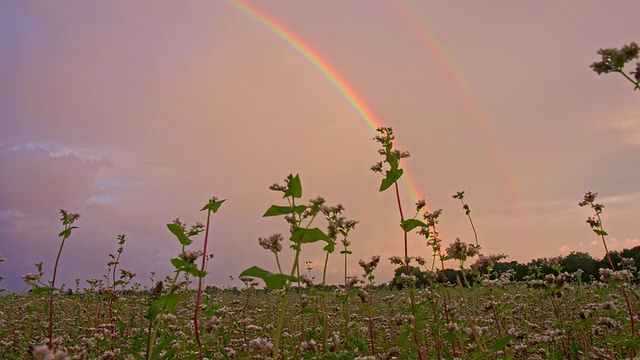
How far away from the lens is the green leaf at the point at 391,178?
604cm

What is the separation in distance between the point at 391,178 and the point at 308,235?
265 centimetres

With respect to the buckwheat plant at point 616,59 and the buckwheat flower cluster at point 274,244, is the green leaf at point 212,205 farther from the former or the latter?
the buckwheat plant at point 616,59

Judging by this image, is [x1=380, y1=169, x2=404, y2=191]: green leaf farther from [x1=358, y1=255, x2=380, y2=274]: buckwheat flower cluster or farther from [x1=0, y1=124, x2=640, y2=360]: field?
[x1=358, y1=255, x2=380, y2=274]: buckwheat flower cluster

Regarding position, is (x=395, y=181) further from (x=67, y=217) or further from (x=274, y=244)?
(x=67, y=217)

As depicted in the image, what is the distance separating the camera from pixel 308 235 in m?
3.77

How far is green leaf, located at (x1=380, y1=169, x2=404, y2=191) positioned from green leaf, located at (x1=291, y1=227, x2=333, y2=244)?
2.47 metres

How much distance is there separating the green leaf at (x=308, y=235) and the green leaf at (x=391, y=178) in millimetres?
2469

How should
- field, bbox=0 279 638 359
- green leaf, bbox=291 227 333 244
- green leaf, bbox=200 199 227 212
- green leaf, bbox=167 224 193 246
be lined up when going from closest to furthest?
green leaf, bbox=291 227 333 244 < green leaf, bbox=167 224 193 246 < green leaf, bbox=200 199 227 212 < field, bbox=0 279 638 359

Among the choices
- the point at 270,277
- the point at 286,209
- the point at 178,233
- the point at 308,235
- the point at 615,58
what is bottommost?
the point at 270,277

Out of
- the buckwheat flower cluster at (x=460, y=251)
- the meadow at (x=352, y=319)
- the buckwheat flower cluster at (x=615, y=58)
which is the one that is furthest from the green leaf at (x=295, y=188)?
the buckwheat flower cluster at (x=615, y=58)

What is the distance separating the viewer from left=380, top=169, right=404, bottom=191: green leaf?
19.8 feet

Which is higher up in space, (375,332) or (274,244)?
(274,244)

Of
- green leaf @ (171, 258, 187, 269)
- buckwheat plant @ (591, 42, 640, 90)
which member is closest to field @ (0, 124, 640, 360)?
green leaf @ (171, 258, 187, 269)

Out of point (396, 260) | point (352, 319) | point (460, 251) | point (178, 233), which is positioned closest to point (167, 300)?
point (178, 233)
